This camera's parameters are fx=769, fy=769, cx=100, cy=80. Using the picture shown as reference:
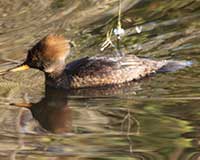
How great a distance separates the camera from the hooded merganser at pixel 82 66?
9.79 meters

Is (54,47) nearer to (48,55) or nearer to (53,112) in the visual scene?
(48,55)

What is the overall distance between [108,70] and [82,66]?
36cm

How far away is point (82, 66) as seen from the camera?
384 inches

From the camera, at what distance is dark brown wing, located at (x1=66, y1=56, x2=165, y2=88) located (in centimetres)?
977

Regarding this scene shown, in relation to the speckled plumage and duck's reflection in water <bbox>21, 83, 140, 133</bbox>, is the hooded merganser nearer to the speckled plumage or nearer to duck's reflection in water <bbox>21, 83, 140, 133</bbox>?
the speckled plumage

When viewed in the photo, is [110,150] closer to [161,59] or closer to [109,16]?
[161,59]

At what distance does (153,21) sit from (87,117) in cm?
349

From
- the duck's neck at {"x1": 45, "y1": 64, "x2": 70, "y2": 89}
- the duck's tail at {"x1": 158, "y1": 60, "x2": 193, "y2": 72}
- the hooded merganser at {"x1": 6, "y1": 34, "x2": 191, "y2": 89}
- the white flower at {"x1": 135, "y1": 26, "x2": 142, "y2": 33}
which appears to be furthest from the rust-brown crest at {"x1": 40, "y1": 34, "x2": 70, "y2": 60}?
the white flower at {"x1": 135, "y1": 26, "x2": 142, "y2": 33}

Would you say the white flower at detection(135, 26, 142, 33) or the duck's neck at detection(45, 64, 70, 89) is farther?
the white flower at detection(135, 26, 142, 33)

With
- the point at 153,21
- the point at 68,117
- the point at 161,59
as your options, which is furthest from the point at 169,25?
the point at 68,117

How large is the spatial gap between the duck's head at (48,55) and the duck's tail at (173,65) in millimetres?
1263

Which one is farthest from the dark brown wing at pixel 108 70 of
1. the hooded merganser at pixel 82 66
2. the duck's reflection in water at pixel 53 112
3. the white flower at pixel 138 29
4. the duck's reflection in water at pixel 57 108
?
the white flower at pixel 138 29

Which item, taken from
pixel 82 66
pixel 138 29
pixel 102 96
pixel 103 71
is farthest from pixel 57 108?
pixel 138 29

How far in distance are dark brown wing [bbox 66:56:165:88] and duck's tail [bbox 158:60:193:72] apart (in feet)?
0.16
